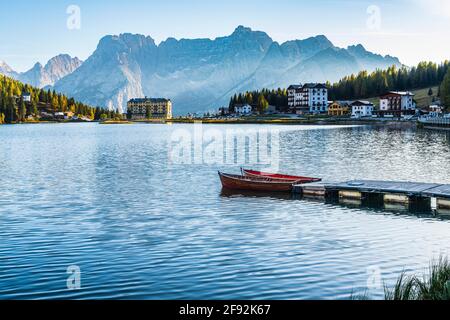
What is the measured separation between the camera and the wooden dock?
53188 mm

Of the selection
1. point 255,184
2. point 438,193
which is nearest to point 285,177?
point 255,184

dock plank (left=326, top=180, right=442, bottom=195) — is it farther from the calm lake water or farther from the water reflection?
the calm lake water

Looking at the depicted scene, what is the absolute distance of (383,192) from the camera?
183ft

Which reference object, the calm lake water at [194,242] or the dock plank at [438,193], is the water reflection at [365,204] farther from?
the dock plank at [438,193]

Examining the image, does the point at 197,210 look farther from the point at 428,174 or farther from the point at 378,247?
the point at 428,174

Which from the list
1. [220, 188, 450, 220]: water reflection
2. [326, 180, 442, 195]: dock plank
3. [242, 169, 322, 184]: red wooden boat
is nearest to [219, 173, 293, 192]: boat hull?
[220, 188, 450, 220]: water reflection

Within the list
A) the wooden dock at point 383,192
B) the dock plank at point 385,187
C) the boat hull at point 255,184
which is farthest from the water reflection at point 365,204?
the dock plank at point 385,187

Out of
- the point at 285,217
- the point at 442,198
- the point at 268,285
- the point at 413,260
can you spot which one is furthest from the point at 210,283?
the point at 442,198

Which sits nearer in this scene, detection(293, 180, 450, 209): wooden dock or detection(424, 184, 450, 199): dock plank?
detection(424, 184, 450, 199): dock plank

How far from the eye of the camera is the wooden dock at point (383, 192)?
53.2 metres

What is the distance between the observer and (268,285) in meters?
28.5

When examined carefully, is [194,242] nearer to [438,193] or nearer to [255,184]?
[438,193]

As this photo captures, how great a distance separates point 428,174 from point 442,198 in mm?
28373

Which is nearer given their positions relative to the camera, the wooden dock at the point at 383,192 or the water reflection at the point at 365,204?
Result: the water reflection at the point at 365,204
